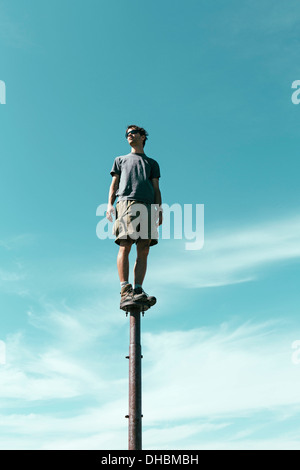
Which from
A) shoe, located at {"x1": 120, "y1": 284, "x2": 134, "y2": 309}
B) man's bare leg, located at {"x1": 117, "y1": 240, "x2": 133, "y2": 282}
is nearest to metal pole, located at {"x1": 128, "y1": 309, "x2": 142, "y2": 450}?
shoe, located at {"x1": 120, "y1": 284, "x2": 134, "y2": 309}

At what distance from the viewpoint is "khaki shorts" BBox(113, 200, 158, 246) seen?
10469 mm

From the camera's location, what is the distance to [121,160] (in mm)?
11305

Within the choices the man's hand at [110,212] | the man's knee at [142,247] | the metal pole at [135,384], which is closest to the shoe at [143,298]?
the metal pole at [135,384]

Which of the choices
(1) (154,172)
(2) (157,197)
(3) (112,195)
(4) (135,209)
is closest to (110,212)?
(3) (112,195)

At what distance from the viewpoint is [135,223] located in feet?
34.5

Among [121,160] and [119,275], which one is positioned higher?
[121,160]

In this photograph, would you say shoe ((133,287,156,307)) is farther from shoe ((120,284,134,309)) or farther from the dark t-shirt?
the dark t-shirt

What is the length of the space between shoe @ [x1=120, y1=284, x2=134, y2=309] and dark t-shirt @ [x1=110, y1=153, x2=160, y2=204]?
2.03 metres

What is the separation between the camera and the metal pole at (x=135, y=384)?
29.3 feet

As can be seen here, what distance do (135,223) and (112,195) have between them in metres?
1.05

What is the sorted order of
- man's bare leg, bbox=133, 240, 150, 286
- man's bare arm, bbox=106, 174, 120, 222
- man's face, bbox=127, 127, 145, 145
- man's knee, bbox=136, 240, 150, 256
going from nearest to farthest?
man's bare leg, bbox=133, 240, 150, 286 → man's knee, bbox=136, 240, 150, 256 → man's bare arm, bbox=106, 174, 120, 222 → man's face, bbox=127, 127, 145, 145
